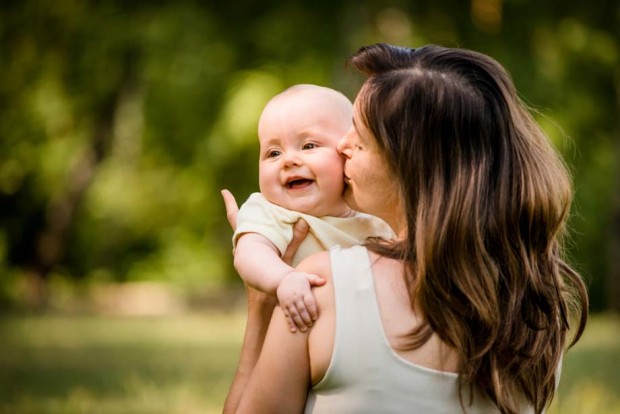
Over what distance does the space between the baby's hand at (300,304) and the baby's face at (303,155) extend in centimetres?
68

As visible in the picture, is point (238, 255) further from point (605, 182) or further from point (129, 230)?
point (129, 230)

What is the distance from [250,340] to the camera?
308 cm

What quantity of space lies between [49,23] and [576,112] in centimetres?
820

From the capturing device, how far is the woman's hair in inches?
96.7

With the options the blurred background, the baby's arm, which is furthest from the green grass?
the baby's arm

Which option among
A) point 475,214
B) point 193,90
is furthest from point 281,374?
point 193,90

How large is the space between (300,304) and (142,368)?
707 centimetres

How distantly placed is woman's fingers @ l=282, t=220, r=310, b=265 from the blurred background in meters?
3.42

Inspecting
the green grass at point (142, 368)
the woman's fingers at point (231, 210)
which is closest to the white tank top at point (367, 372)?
the woman's fingers at point (231, 210)

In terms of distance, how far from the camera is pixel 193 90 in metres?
18.3

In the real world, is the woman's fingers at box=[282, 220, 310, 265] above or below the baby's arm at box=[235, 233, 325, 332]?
above

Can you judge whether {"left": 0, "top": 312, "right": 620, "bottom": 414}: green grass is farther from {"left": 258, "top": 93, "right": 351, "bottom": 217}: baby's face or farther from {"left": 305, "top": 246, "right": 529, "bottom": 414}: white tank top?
{"left": 305, "top": 246, "right": 529, "bottom": 414}: white tank top

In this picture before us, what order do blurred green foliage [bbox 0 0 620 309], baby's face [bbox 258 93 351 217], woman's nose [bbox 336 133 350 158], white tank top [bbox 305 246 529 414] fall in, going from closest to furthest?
white tank top [bbox 305 246 529 414], woman's nose [bbox 336 133 350 158], baby's face [bbox 258 93 351 217], blurred green foliage [bbox 0 0 620 309]

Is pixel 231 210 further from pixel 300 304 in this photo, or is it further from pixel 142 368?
pixel 142 368
